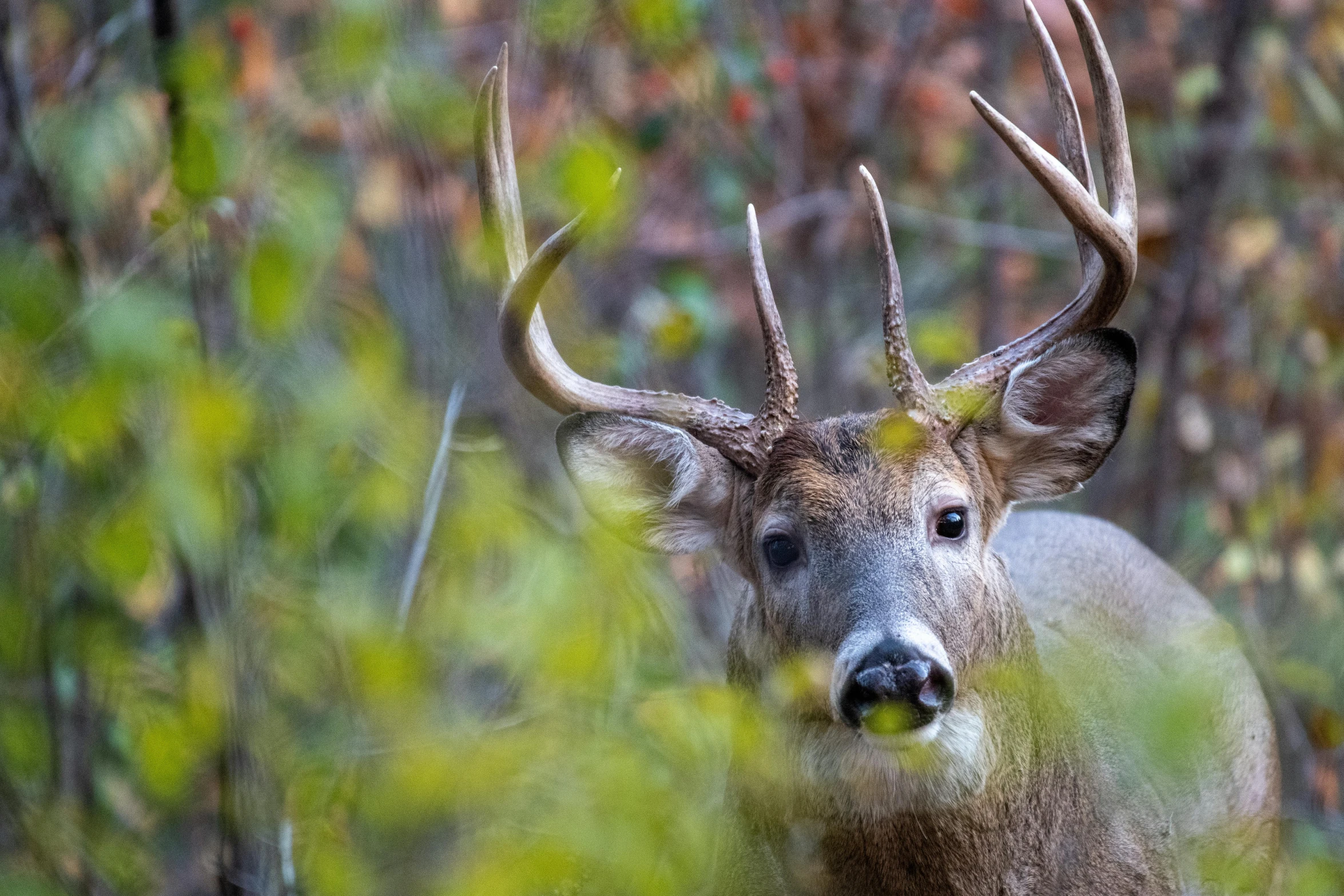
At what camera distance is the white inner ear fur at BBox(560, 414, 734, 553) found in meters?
4.18

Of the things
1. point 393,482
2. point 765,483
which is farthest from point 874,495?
point 393,482

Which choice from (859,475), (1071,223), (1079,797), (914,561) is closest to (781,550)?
(859,475)

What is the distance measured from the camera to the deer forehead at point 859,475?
3826mm

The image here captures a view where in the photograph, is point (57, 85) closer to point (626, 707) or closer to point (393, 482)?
point (393, 482)

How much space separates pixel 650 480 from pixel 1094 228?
1292 mm

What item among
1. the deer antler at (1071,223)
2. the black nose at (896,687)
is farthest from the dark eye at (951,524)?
the black nose at (896,687)

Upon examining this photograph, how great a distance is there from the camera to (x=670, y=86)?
8.08 metres

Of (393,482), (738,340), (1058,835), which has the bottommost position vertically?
(738,340)

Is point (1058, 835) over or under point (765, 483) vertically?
under

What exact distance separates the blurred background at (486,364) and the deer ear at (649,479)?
0.53ft

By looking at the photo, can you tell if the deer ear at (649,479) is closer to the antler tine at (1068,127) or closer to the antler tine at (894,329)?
the antler tine at (894,329)

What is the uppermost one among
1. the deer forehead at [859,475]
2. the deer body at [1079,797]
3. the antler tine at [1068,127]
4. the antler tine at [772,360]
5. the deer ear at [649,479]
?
the antler tine at [1068,127]

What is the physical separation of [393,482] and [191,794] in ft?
3.32

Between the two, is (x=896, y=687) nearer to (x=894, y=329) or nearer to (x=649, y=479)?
(x=894, y=329)
